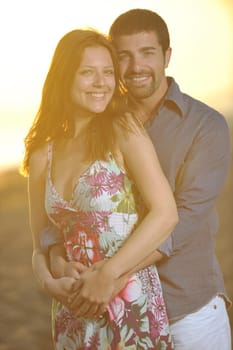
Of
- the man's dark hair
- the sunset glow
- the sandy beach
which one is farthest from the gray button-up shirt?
the sandy beach

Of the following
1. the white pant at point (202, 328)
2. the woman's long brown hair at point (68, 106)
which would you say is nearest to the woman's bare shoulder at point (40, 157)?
the woman's long brown hair at point (68, 106)

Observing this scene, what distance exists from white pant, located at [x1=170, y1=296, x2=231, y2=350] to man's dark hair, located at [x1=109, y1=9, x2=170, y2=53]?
459 mm

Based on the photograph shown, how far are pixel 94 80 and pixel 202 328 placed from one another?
0.45m

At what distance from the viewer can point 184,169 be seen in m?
1.41

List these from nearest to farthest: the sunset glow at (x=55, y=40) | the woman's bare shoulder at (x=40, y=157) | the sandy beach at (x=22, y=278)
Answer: the woman's bare shoulder at (x=40, y=157), the sunset glow at (x=55, y=40), the sandy beach at (x=22, y=278)

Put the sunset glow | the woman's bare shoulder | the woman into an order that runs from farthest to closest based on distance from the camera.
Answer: the sunset glow → the woman's bare shoulder → the woman

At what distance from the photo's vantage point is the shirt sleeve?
54.9 inches

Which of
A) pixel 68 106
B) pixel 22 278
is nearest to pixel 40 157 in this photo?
pixel 68 106

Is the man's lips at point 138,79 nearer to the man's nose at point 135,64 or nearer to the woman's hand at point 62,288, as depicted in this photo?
the man's nose at point 135,64

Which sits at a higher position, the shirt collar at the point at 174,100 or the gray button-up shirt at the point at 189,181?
the shirt collar at the point at 174,100

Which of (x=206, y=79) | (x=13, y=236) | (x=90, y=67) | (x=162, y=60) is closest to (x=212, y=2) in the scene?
(x=206, y=79)

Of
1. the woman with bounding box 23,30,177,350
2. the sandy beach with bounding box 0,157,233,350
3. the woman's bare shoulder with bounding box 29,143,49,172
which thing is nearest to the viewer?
the woman with bounding box 23,30,177,350

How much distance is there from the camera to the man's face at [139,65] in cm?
145

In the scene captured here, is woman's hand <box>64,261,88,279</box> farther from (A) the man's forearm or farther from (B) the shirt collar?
(B) the shirt collar
